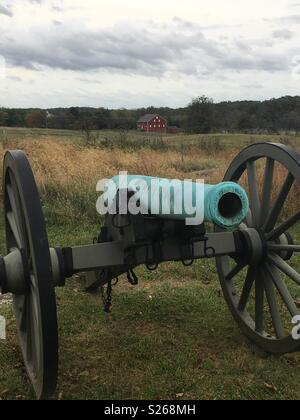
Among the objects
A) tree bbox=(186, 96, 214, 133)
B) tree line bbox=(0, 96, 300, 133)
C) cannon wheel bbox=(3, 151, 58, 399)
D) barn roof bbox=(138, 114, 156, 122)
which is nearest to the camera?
cannon wheel bbox=(3, 151, 58, 399)

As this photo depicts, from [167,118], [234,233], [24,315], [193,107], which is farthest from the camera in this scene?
[167,118]

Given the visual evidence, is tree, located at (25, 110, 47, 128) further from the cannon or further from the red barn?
the cannon

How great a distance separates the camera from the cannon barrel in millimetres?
2965

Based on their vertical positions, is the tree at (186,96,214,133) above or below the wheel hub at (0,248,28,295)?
above

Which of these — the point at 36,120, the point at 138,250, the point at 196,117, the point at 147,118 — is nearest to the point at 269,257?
the point at 138,250

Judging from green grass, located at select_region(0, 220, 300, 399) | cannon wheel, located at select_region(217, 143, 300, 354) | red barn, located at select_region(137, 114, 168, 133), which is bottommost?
green grass, located at select_region(0, 220, 300, 399)

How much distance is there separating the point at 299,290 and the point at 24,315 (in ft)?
10.9

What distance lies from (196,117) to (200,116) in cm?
50

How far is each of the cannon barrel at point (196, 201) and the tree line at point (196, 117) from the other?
28402 mm

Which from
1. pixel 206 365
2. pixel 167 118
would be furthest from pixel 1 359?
pixel 167 118

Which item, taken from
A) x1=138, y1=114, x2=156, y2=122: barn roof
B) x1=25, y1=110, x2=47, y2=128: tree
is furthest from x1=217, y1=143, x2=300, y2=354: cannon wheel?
x1=138, y1=114, x2=156, y2=122: barn roof

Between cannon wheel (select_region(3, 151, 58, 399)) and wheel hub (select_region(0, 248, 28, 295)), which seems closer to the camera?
cannon wheel (select_region(3, 151, 58, 399))

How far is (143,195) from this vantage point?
3133mm
